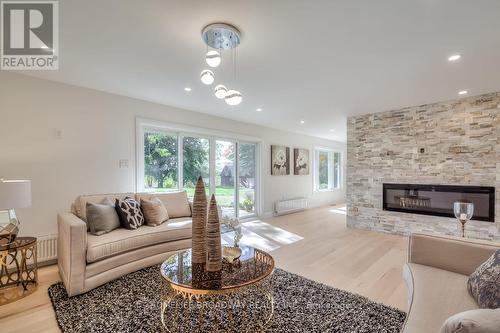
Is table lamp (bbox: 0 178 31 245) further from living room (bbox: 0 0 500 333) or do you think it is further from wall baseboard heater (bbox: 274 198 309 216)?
wall baseboard heater (bbox: 274 198 309 216)

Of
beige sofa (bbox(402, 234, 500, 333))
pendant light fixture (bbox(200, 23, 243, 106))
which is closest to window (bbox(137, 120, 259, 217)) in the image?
pendant light fixture (bbox(200, 23, 243, 106))

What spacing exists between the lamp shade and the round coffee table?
1593 millimetres

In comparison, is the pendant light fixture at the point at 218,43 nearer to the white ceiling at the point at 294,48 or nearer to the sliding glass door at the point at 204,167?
the white ceiling at the point at 294,48

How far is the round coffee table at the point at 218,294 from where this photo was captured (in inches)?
61.7

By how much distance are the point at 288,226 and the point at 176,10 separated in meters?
4.34

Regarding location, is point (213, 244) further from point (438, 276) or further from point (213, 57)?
point (438, 276)

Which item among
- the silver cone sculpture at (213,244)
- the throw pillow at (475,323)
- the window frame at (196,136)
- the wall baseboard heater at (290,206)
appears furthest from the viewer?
the wall baseboard heater at (290,206)

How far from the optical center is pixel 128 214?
9.36ft

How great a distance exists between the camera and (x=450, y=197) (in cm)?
402

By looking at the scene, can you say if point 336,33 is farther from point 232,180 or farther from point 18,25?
point 232,180

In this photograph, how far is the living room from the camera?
1.77 m

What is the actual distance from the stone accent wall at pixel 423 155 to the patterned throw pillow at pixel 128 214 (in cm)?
413

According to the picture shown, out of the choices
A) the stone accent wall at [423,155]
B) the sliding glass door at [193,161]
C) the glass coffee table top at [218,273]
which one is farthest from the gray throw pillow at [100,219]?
the stone accent wall at [423,155]

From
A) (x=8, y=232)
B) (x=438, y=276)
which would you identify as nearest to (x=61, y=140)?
(x=8, y=232)
